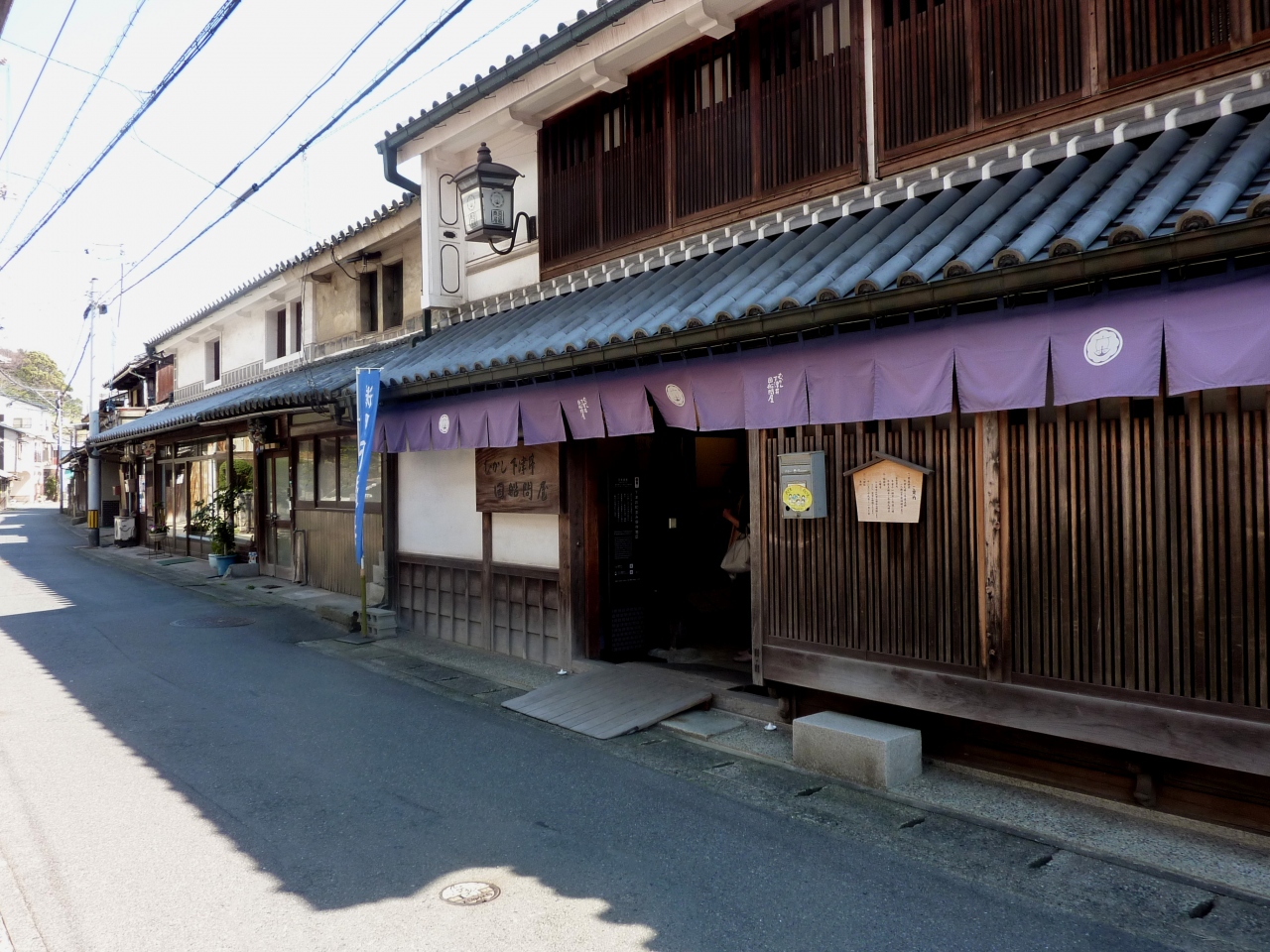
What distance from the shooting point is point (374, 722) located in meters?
8.10

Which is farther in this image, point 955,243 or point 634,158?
point 634,158

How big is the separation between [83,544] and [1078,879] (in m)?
35.5

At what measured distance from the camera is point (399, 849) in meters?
5.23

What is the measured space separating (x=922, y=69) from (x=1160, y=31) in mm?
1867

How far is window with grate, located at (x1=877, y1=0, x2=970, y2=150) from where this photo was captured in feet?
23.1

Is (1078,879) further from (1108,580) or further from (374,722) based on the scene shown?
(374,722)

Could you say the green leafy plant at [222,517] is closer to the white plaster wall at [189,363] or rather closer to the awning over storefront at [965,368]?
the white plaster wall at [189,363]

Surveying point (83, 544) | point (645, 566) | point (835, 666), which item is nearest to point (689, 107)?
point (645, 566)

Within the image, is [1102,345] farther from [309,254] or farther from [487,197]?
[309,254]

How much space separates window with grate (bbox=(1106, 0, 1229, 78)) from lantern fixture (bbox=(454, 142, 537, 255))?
7193 millimetres

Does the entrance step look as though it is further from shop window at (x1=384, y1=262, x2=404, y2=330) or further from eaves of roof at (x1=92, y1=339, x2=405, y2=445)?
shop window at (x1=384, y1=262, x2=404, y2=330)

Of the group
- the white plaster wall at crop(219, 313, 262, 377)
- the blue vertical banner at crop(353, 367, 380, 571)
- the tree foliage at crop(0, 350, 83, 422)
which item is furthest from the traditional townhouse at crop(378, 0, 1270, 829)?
the tree foliage at crop(0, 350, 83, 422)

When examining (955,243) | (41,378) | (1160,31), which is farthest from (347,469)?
(41,378)

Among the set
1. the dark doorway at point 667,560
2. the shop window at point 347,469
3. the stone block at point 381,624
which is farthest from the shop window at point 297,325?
the dark doorway at point 667,560
